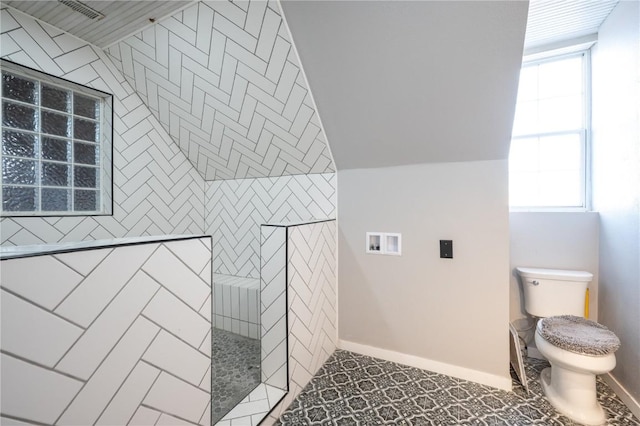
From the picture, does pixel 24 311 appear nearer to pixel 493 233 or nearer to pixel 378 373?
pixel 378 373

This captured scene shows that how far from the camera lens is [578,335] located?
1690mm

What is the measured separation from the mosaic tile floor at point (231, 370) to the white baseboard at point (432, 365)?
0.83 m

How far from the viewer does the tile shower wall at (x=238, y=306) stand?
2564 mm

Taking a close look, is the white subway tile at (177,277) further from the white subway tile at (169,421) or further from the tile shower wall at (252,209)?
the tile shower wall at (252,209)

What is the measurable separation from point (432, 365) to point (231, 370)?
5.22 ft

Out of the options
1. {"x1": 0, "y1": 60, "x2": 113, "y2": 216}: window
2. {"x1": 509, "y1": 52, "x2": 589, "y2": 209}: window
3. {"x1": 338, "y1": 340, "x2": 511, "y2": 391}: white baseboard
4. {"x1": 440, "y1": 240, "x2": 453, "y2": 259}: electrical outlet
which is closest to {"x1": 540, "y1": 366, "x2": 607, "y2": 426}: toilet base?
{"x1": 338, "y1": 340, "x2": 511, "y2": 391}: white baseboard

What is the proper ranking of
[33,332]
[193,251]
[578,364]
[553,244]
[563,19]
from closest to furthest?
[33,332] → [193,251] → [578,364] → [563,19] → [553,244]

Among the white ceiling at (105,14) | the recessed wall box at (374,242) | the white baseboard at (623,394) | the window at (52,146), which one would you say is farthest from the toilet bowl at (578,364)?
the window at (52,146)

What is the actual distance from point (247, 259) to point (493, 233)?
2.36 meters

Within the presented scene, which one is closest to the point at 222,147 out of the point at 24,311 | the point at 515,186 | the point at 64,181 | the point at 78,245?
the point at 64,181

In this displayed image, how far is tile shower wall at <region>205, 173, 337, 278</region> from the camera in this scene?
8.46ft

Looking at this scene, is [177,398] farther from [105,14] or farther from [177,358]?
[105,14]

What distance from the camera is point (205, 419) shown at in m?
1.20

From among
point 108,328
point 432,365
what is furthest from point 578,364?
point 108,328
